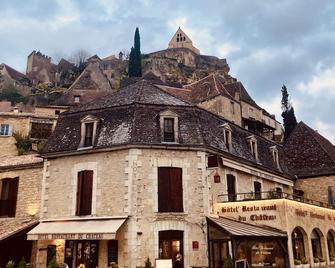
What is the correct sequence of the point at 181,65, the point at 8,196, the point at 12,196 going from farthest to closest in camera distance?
the point at 181,65, the point at 8,196, the point at 12,196

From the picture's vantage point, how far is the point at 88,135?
60.5ft

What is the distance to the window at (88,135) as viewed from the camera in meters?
18.2

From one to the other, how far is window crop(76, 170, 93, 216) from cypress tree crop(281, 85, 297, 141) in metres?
33.4

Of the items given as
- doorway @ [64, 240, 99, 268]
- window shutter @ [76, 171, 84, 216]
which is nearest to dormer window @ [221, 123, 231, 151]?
window shutter @ [76, 171, 84, 216]

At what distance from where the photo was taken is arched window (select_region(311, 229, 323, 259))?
20769 millimetres

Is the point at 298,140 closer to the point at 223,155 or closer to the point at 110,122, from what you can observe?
the point at 223,155

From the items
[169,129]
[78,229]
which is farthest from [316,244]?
[78,229]

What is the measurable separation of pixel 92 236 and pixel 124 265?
5.95 feet

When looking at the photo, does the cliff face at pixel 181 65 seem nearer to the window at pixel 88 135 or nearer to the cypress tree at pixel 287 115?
the cypress tree at pixel 287 115

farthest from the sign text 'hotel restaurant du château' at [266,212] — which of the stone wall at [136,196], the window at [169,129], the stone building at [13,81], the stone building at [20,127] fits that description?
the stone building at [13,81]

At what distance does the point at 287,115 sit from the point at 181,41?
184 ft

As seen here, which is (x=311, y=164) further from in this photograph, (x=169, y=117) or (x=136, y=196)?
(x=136, y=196)

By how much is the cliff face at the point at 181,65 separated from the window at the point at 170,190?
59.1 m

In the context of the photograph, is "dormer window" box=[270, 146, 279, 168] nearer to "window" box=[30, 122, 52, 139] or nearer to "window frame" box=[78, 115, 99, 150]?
"window frame" box=[78, 115, 99, 150]
